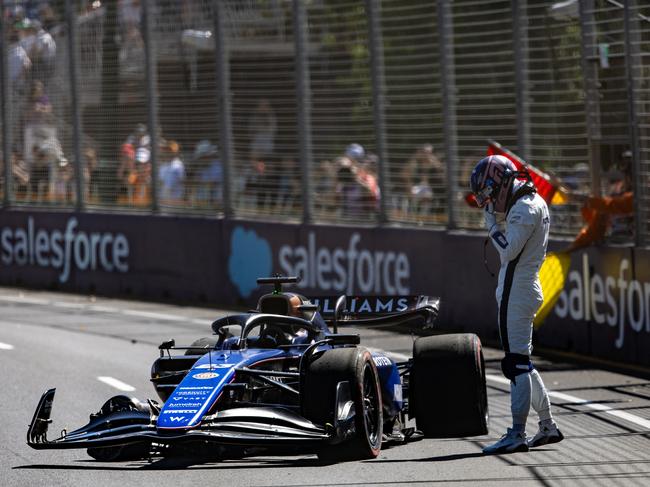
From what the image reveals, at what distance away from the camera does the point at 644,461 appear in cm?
823

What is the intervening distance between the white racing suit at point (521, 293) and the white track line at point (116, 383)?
3716 mm

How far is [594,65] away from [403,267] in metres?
3.39

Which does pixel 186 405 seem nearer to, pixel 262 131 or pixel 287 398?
pixel 287 398

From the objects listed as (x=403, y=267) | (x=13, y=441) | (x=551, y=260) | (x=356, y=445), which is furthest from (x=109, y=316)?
(x=356, y=445)

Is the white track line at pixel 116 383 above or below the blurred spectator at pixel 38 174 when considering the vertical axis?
below

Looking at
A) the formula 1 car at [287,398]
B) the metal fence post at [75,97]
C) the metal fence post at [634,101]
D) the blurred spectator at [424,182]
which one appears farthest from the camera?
the metal fence post at [75,97]

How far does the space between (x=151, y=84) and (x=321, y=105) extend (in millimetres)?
3303

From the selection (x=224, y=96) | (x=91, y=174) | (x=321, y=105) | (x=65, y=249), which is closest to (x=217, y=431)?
(x=321, y=105)

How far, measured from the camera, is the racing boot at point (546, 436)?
8766mm

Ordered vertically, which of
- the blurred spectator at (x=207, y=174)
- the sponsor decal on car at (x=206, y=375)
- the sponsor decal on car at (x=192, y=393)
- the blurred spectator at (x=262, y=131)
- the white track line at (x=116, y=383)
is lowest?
the white track line at (x=116, y=383)

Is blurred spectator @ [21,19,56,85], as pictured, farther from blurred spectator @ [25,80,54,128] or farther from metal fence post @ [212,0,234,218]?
metal fence post @ [212,0,234,218]

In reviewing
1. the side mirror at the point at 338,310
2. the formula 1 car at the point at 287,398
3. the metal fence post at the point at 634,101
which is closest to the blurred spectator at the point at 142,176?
the metal fence post at the point at 634,101

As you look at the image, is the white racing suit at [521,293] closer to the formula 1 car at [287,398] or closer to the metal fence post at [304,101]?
the formula 1 car at [287,398]

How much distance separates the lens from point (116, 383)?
1169 cm
